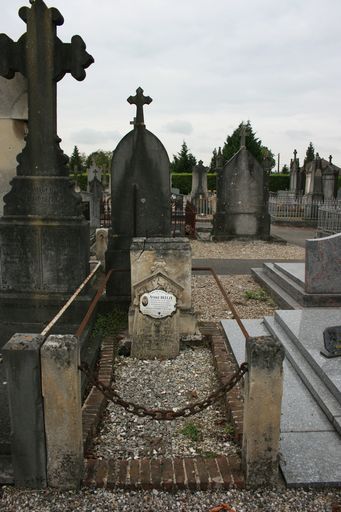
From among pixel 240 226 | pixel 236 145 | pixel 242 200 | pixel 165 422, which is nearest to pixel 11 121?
pixel 165 422

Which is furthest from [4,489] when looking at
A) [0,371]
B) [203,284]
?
[203,284]

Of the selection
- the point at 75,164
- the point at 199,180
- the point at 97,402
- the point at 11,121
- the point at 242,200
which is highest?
the point at 75,164

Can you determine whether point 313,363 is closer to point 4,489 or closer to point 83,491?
point 83,491

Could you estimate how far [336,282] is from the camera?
20.9 feet

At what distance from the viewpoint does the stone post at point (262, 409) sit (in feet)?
8.50

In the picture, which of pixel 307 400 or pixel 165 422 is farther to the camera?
pixel 307 400

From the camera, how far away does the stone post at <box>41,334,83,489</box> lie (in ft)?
8.38

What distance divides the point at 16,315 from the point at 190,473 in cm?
300

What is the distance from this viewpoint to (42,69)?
15.5 feet

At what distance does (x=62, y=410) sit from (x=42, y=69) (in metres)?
3.79

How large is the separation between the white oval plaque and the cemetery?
0.01 meters

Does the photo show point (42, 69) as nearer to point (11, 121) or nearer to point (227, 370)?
point (11, 121)

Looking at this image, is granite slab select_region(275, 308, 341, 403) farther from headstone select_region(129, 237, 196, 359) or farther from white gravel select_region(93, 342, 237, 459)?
headstone select_region(129, 237, 196, 359)

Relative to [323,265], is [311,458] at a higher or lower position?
lower
